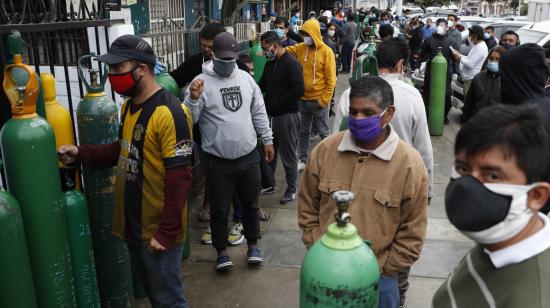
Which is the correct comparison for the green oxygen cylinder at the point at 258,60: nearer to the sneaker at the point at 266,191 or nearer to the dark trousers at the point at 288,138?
the dark trousers at the point at 288,138

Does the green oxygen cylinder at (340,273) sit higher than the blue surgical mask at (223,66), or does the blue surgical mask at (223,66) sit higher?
the blue surgical mask at (223,66)

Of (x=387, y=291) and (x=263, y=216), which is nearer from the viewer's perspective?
(x=387, y=291)

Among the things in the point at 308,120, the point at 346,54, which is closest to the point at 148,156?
the point at 308,120

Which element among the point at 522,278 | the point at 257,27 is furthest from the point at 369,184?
the point at 257,27

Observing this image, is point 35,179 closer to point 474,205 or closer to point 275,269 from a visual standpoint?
point 474,205

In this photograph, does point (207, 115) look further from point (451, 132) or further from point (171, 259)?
point (451, 132)

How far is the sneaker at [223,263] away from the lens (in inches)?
169

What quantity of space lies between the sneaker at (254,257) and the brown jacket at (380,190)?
1969mm

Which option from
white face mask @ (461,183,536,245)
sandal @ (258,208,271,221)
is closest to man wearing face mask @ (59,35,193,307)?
white face mask @ (461,183,536,245)

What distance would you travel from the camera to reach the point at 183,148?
273 cm

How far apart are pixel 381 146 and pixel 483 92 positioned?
4548mm

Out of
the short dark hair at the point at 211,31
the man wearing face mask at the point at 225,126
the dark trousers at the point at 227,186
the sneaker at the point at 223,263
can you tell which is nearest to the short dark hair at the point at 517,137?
the man wearing face mask at the point at 225,126

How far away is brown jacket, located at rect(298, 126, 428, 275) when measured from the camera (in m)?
2.36

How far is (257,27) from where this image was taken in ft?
39.6
